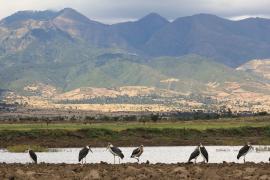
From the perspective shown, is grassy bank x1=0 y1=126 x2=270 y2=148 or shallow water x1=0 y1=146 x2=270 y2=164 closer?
shallow water x1=0 y1=146 x2=270 y2=164

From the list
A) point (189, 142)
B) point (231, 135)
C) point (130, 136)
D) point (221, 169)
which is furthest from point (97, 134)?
point (221, 169)

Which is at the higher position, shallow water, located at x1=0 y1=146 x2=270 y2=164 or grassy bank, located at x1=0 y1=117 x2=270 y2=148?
grassy bank, located at x1=0 y1=117 x2=270 y2=148

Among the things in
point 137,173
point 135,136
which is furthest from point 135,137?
point 137,173

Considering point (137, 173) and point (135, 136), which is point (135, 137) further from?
point (137, 173)

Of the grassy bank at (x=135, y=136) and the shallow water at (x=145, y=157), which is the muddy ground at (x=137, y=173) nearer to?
the shallow water at (x=145, y=157)

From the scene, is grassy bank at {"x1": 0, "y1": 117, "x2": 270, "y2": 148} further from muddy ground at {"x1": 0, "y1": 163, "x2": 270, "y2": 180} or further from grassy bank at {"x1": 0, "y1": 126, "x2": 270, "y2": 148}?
muddy ground at {"x1": 0, "y1": 163, "x2": 270, "y2": 180}

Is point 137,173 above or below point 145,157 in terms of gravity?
above

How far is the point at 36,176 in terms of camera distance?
102 feet

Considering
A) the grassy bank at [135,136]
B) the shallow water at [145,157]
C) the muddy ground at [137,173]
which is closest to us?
the muddy ground at [137,173]

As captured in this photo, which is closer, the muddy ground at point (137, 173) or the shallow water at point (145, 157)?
the muddy ground at point (137, 173)

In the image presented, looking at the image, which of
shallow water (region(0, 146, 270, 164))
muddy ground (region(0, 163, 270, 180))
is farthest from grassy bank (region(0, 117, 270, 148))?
muddy ground (region(0, 163, 270, 180))

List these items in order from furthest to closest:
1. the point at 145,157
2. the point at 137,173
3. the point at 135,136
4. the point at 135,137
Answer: the point at 135,136, the point at 135,137, the point at 145,157, the point at 137,173

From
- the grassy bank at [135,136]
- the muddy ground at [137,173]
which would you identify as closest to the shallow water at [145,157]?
the muddy ground at [137,173]

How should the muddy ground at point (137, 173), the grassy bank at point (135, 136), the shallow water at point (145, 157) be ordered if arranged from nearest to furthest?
the muddy ground at point (137, 173) → the shallow water at point (145, 157) → the grassy bank at point (135, 136)
